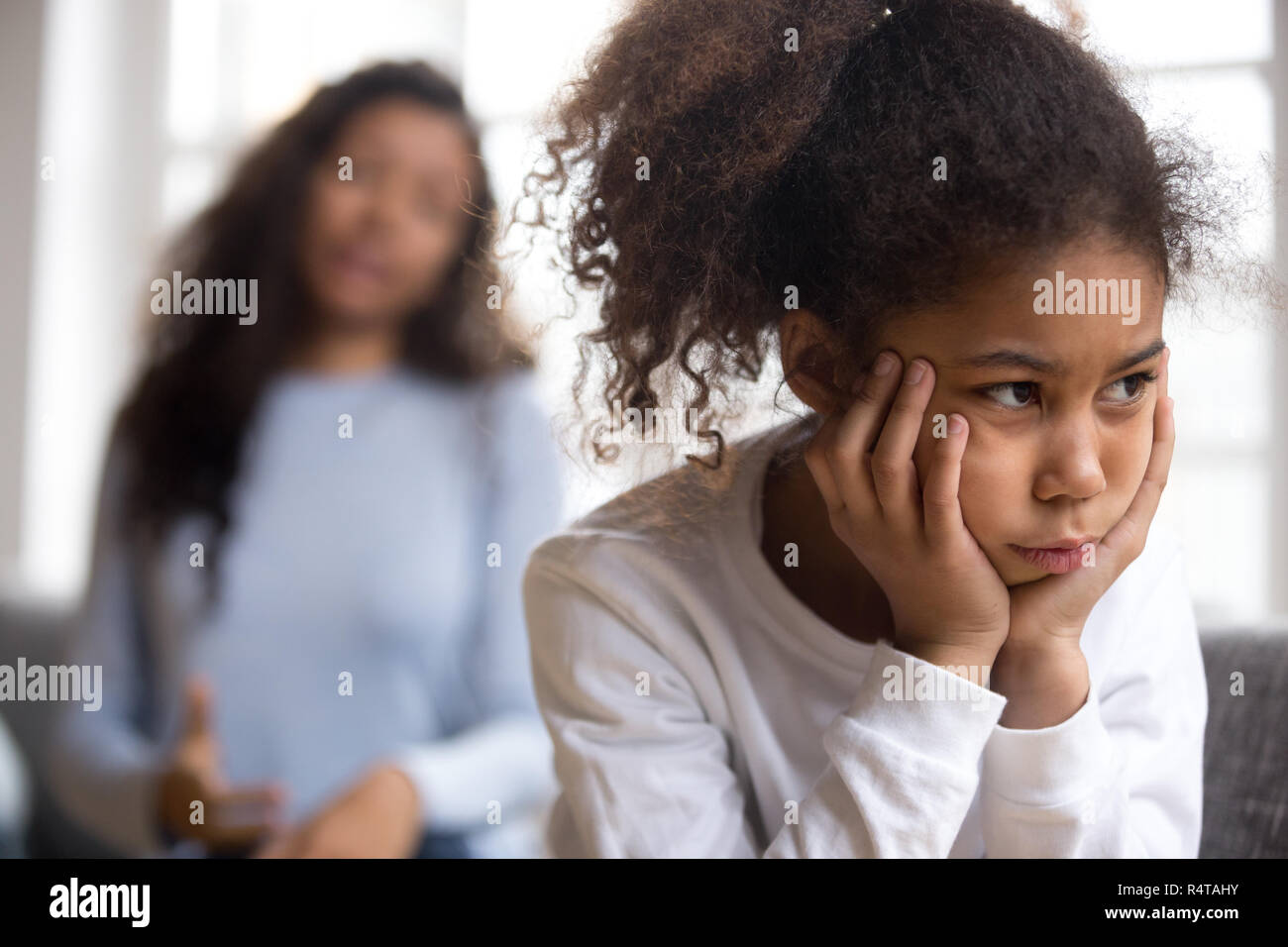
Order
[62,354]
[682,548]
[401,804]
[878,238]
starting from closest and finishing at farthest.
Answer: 1. [878,238]
2. [682,548]
3. [401,804]
4. [62,354]

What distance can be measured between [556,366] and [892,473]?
26 centimetres

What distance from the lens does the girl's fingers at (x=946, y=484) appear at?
1.60 ft

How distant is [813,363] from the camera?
0.54 metres

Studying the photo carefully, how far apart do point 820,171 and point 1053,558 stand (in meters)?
0.26

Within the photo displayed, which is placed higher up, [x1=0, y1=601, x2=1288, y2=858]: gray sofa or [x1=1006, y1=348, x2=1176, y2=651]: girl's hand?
[x1=1006, y1=348, x2=1176, y2=651]: girl's hand

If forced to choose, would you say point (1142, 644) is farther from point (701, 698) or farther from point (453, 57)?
point (453, 57)

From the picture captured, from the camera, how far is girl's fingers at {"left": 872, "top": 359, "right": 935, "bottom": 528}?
49 cm

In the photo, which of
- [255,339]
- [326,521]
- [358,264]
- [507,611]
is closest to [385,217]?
[358,264]

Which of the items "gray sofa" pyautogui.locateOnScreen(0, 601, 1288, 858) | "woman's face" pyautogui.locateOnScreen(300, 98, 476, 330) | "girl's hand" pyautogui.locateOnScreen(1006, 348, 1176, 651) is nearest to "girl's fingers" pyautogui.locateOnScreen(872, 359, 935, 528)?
"girl's hand" pyautogui.locateOnScreen(1006, 348, 1176, 651)

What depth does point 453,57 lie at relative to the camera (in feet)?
3.49

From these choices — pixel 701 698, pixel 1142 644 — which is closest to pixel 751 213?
pixel 701 698

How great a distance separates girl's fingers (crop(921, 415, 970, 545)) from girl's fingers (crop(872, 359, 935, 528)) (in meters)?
0.01

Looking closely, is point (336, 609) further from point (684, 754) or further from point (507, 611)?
point (684, 754)

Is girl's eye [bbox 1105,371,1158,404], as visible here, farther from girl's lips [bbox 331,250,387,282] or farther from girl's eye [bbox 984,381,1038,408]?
girl's lips [bbox 331,250,387,282]
